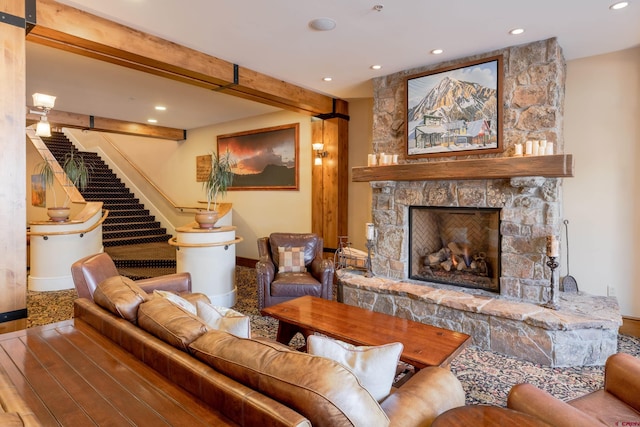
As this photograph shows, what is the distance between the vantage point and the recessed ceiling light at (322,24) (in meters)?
2.94

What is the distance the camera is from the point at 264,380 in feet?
3.86

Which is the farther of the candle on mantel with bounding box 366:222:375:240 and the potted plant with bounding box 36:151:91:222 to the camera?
the potted plant with bounding box 36:151:91:222

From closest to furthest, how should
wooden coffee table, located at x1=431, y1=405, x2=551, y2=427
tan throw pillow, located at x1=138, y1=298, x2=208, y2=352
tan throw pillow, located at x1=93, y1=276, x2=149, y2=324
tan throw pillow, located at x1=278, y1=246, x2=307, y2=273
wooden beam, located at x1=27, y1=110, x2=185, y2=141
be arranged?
1. wooden coffee table, located at x1=431, y1=405, x2=551, y2=427
2. tan throw pillow, located at x1=138, y1=298, x2=208, y2=352
3. tan throw pillow, located at x1=93, y1=276, x2=149, y2=324
4. tan throw pillow, located at x1=278, y1=246, x2=307, y2=273
5. wooden beam, located at x1=27, y1=110, x2=185, y2=141

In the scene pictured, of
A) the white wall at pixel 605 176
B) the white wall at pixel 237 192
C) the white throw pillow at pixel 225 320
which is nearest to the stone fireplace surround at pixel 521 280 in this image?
the white wall at pixel 605 176

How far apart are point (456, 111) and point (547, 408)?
310 centimetres

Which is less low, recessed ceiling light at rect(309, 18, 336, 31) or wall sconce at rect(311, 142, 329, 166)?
recessed ceiling light at rect(309, 18, 336, 31)

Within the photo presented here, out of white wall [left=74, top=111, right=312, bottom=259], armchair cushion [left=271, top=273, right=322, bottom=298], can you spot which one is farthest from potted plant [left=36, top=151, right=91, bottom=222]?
armchair cushion [left=271, top=273, right=322, bottom=298]

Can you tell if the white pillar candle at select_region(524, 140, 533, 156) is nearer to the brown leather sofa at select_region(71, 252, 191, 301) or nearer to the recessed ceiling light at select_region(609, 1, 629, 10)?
the recessed ceiling light at select_region(609, 1, 629, 10)

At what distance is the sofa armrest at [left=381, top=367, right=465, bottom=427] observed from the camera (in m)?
1.27

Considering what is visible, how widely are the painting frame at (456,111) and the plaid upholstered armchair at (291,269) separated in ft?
5.39

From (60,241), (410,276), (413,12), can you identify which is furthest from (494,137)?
(60,241)

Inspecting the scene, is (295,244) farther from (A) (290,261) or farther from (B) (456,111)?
(B) (456,111)

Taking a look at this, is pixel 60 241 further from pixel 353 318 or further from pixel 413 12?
pixel 413 12

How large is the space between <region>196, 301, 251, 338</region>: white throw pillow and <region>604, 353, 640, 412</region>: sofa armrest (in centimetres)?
171
